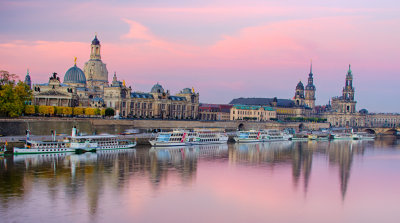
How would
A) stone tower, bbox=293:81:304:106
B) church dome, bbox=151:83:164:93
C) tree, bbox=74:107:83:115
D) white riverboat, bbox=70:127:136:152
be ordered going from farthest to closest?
stone tower, bbox=293:81:304:106 < church dome, bbox=151:83:164:93 < tree, bbox=74:107:83:115 < white riverboat, bbox=70:127:136:152

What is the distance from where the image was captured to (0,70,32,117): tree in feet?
221

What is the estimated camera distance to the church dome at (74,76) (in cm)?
11325

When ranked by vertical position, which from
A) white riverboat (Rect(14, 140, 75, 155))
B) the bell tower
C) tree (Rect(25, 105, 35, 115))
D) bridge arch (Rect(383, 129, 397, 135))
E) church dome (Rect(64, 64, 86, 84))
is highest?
the bell tower

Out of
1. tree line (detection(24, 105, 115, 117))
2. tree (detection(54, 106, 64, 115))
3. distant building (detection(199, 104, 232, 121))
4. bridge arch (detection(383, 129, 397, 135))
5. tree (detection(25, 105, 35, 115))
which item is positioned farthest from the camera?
distant building (detection(199, 104, 232, 121))

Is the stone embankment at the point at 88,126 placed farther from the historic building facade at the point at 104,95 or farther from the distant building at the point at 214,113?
the distant building at the point at 214,113

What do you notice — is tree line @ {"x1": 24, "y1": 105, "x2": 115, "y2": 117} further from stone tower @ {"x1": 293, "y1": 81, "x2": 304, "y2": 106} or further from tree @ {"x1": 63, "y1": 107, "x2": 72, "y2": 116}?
stone tower @ {"x1": 293, "y1": 81, "x2": 304, "y2": 106}

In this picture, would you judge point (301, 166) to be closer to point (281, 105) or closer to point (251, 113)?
point (251, 113)

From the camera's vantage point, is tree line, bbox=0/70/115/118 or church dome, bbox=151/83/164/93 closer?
tree line, bbox=0/70/115/118

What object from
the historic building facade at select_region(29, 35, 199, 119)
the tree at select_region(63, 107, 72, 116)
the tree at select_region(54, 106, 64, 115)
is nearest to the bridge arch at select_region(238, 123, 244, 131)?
the historic building facade at select_region(29, 35, 199, 119)

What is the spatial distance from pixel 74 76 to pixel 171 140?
4972cm

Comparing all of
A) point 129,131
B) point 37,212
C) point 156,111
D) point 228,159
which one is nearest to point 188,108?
point 156,111

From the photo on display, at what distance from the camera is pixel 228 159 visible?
58.4 m

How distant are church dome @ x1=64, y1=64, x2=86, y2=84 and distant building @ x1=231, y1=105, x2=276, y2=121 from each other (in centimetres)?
5188

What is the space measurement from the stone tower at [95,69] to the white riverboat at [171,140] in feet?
176
